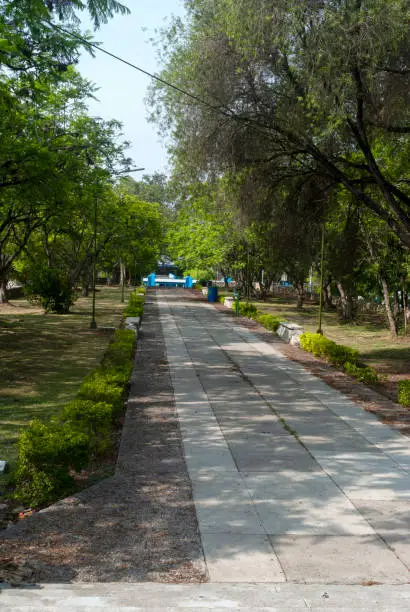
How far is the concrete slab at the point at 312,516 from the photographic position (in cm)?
652

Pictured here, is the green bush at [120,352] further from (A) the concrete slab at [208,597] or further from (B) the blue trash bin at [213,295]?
(B) the blue trash bin at [213,295]

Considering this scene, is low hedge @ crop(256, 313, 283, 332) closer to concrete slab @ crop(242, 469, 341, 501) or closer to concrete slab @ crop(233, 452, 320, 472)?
concrete slab @ crop(233, 452, 320, 472)

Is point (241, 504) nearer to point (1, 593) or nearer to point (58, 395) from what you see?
point (1, 593)

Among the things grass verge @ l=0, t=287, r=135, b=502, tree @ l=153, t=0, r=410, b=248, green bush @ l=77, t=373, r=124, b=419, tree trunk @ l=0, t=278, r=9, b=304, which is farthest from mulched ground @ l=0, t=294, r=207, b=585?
tree trunk @ l=0, t=278, r=9, b=304

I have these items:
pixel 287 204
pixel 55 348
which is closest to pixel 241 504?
pixel 287 204

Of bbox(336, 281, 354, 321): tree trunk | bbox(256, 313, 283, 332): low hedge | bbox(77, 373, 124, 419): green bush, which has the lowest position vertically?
bbox(77, 373, 124, 419): green bush

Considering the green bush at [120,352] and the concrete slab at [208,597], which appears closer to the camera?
the concrete slab at [208,597]

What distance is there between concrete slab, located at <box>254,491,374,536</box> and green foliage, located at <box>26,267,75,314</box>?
84.0 ft

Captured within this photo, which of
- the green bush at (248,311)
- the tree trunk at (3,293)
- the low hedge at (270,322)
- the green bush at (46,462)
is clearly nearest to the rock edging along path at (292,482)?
the green bush at (46,462)

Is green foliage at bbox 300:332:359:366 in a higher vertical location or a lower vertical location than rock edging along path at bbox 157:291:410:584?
higher

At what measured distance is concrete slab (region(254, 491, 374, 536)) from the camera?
257 inches

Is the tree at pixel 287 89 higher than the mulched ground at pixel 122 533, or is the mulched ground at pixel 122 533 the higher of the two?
the tree at pixel 287 89

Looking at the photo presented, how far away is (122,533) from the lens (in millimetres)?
6336

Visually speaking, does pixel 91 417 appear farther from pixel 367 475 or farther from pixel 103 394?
pixel 367 475
